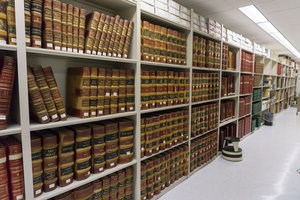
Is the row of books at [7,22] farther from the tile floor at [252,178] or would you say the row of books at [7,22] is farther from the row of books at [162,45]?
the tile floor at [252,178]

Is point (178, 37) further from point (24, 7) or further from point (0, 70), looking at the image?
point (0, 70)

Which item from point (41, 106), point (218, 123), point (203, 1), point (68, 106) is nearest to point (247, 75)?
point (218, 123)

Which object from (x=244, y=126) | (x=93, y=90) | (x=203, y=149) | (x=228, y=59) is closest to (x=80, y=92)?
(x=93, y=90)

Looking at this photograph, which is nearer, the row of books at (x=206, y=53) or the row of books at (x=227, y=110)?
the row of books at (x=206, y=53)

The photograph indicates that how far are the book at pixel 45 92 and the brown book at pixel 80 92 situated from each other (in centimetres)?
19

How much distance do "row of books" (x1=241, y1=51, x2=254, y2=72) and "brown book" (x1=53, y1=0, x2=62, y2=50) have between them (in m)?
3.49

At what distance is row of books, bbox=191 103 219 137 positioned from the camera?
8.30ft

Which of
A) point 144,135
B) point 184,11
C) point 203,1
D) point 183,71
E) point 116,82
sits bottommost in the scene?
point 144,135

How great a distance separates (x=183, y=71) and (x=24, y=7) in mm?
1755

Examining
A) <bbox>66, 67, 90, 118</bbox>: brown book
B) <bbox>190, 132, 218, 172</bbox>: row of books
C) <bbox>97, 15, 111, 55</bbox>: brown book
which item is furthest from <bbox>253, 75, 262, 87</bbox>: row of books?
<bbox>66, 67, 90, 118</bbox>: brown book

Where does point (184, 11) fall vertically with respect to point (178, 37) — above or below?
above

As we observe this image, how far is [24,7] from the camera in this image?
106cm

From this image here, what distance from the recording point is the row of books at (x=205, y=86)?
249 cm

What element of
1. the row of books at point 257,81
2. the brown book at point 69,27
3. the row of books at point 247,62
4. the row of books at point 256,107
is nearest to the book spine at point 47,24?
the brown book at point 69,27
